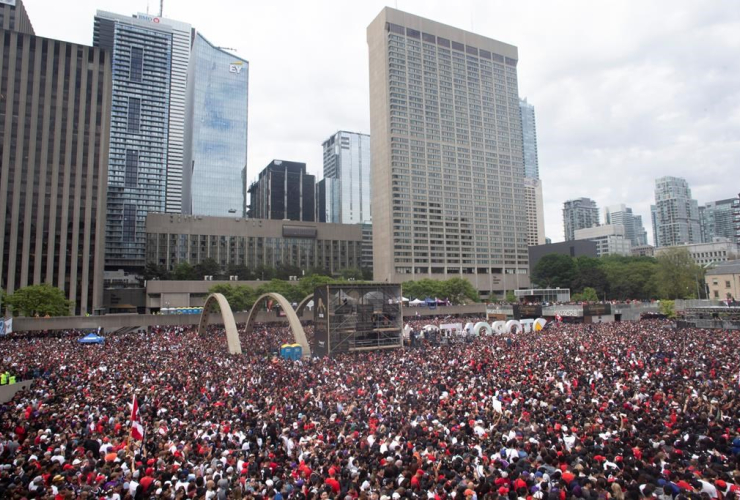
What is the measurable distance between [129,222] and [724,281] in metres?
168

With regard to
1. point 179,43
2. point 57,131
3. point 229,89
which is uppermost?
point 179,43

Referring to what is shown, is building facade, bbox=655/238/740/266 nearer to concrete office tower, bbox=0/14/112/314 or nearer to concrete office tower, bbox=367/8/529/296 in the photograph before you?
concrete office tower, bbox=367/8/529/296

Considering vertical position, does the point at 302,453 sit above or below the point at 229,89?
below

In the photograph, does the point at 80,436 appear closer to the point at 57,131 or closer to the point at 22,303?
the point at 22,303

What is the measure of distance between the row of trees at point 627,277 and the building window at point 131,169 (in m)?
144

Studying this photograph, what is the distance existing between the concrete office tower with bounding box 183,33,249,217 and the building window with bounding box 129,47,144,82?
2366 cm

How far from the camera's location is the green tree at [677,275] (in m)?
78.2

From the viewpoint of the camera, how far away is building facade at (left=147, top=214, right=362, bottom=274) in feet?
384

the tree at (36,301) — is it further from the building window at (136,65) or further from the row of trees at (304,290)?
the building window at (136,65)

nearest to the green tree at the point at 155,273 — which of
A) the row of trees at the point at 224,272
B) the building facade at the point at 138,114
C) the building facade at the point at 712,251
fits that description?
the row of trees at the point at 224,272

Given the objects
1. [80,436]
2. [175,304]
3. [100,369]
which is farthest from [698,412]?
[175,304]

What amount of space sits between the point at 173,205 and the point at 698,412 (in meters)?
201

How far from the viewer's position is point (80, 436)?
13.4 m

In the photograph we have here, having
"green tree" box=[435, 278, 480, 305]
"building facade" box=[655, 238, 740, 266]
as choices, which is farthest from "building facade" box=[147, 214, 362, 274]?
"building facade" box=[655, 238, 740, 266]
